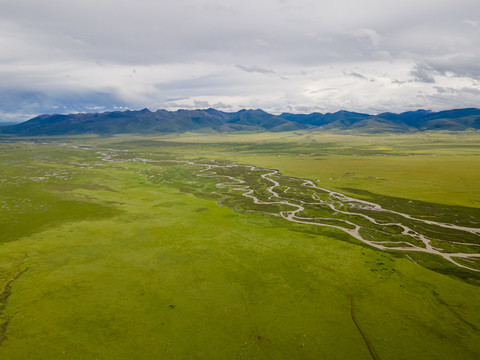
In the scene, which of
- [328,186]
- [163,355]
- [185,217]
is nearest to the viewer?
[163,355]

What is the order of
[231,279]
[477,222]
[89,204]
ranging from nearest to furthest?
[231,279] → [477,222] → [89,204]

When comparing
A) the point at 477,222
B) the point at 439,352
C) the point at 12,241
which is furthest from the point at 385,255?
the point at 12,241

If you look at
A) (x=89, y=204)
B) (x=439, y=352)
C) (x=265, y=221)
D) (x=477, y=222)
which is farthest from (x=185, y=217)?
(x=477, y=222)

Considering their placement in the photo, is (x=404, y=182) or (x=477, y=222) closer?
(x=477, y=222)

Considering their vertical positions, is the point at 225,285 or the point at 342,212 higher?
the point at 225,285

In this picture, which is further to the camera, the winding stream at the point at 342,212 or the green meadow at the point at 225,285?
the winding stream at the point at 342,212

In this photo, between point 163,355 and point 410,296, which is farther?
point 410,296

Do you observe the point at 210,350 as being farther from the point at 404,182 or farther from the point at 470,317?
the point at 404,182

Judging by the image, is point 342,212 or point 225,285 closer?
point 225,285

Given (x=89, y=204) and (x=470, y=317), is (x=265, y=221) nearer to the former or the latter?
(x=470, y=317)

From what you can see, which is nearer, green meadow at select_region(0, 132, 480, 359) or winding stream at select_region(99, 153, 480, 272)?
green meadow at select_region(0, 132, 480, 359)
